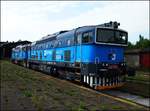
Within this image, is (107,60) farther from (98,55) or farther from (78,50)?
(78,50)

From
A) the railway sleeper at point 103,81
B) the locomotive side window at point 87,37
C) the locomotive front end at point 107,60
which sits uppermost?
the locomotive side window at point 87,37

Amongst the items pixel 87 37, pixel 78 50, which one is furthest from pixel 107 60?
pixel 78 50

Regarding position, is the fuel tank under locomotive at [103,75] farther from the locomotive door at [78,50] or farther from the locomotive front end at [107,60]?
the locomotive door at [78,50]

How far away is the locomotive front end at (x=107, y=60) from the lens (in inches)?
577

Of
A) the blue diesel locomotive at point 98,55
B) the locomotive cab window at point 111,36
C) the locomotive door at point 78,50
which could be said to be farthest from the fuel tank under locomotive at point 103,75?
the locomotive cab window at point 111,36

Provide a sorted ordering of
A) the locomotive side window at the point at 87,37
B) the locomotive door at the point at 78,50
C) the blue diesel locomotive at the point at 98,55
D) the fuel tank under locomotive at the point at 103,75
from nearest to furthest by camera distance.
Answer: the fuel tank under locomotive at the point at 103,75, the blue diesel locomotive at the point at 98,55, the locomotive side window at the point at 87,37, the locomotive door at the point at 78,50

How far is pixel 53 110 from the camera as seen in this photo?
8.82 m

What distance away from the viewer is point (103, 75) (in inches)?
572

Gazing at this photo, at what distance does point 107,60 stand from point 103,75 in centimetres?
95

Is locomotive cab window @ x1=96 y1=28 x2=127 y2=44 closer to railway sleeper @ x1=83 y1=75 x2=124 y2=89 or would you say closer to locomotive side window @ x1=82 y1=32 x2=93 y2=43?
locomotive side window @ x1=82 y1=32 x2=93 y2=43

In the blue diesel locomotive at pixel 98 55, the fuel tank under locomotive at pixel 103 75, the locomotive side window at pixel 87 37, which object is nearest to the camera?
the fuel tank under locomotive at pixel 103 75

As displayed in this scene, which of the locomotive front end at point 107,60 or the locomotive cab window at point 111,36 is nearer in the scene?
the locomotive front end at point 107,60

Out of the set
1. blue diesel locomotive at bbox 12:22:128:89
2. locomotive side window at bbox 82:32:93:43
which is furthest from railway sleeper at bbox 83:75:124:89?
locomotive side window at bbox 82:32:93:43

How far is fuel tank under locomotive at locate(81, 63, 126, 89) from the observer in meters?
14.6
